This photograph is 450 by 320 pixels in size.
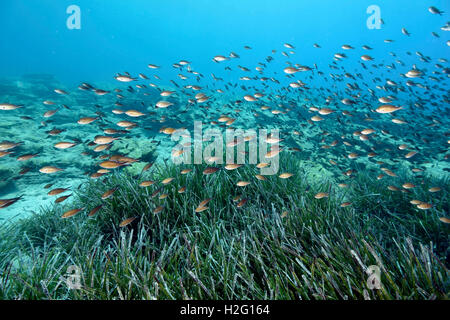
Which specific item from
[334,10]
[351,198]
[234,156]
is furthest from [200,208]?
[334,10]

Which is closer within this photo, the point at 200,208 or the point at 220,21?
the point at 200,208

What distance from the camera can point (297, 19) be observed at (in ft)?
522

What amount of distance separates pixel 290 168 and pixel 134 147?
6.22 m

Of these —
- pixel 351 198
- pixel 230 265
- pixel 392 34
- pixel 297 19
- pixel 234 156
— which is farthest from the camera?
pixel 297 19

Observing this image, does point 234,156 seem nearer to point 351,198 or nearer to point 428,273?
point 351,198

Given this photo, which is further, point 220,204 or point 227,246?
point 220,204

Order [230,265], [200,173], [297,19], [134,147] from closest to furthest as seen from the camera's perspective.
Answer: [230,265]
[200,173]
[134,147]
[297,19]

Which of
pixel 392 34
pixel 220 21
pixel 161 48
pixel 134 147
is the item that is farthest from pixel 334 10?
pixel 134 147

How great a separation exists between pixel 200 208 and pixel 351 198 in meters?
3.88

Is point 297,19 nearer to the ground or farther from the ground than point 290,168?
farther from the ground

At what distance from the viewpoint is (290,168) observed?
549 centimetres

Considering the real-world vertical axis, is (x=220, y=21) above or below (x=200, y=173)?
above

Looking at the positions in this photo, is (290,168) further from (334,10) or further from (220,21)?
(220,21)
